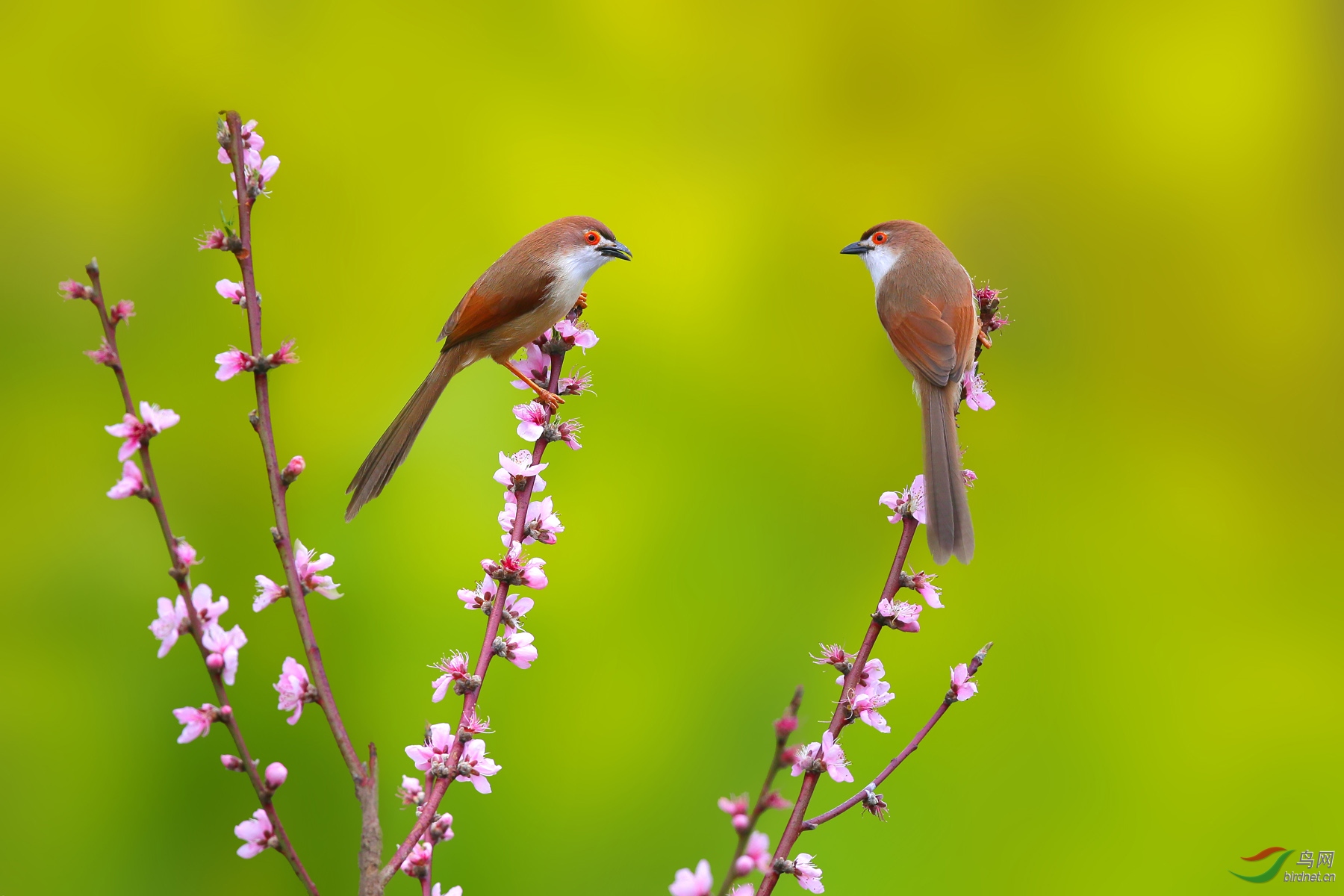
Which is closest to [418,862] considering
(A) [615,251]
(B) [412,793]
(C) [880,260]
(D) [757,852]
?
(B) [412,793]

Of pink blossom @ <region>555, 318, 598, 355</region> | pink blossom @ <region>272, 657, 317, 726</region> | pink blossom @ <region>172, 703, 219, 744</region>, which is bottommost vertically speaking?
pink blossom @ <region>172, 703, 219, 744</region>

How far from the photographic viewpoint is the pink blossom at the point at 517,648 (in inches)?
27.1

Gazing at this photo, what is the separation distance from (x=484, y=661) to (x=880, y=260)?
81 cm

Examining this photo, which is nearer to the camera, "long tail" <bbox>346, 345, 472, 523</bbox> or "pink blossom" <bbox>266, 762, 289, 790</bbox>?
"pink blossom" <bbox>266, 762, 289, 790</bbox>

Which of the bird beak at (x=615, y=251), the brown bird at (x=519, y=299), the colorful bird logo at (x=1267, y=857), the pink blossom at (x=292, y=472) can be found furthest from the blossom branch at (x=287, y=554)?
the colorful bird logo at (x=1267, y=857)

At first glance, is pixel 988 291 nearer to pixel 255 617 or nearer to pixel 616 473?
pixel 616 473

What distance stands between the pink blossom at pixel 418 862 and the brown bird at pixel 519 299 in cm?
43

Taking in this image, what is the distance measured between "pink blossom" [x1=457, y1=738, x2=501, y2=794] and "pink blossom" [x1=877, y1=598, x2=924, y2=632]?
0.28m

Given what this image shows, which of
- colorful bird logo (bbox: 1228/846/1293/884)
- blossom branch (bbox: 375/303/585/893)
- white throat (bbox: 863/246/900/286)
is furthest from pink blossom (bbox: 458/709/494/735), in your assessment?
colorful bird logo (bbox: 1228/846/1293/884)

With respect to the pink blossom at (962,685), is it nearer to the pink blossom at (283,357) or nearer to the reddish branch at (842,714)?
the reddish branch at (842,714)

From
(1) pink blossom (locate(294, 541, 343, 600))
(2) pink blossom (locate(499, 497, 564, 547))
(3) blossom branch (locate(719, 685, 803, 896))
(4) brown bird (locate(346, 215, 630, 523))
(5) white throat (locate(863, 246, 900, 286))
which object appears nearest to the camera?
(3) blossom branch (locate(719, 685, 803, 896))

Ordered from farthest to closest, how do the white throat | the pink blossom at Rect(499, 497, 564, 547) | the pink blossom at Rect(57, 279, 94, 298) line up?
the white throat, the pink blossom at Rect(499, 497, 564, 547), the pink blossom at Rect(57, 279, 94, 298)

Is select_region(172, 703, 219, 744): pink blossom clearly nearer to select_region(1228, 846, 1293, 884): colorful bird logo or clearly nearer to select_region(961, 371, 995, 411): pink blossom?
select_region(961, 371, 995, 411): pink blossom

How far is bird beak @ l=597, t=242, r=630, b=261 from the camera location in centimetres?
107
